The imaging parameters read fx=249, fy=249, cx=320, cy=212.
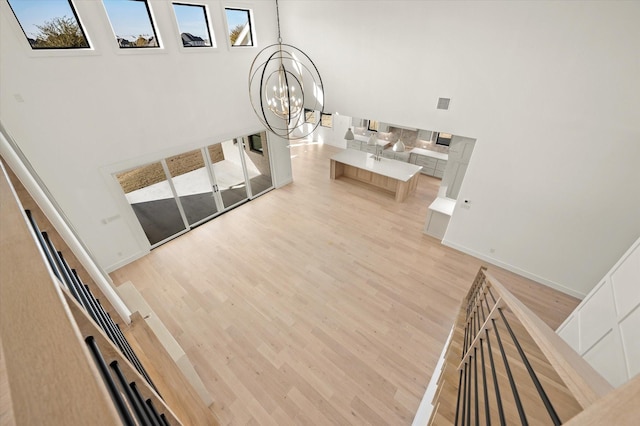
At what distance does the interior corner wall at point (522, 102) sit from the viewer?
3.49m

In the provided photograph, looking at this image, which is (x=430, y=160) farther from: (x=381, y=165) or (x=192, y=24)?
(x=192, y=24)

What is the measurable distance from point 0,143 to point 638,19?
692 centimetres

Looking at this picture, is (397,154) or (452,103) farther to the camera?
(397,154)

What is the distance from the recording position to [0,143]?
2.06 m

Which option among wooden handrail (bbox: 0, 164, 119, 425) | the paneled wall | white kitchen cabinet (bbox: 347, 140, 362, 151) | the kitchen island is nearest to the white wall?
the paneled wall

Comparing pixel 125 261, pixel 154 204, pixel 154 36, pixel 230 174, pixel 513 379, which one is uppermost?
pixel 154 36

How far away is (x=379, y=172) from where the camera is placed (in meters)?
7.68

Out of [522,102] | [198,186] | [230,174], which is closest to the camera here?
[522,102]

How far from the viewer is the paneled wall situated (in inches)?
80.5

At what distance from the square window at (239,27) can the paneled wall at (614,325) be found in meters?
7.21

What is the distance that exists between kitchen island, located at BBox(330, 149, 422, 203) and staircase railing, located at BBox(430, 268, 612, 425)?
504 cm

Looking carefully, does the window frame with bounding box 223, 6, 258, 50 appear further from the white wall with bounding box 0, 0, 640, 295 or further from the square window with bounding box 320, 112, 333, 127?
the square window with bounding box 320, 112, 333, 127

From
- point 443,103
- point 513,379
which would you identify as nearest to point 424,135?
point 443,103

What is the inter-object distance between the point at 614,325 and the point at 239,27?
7.57 metres
